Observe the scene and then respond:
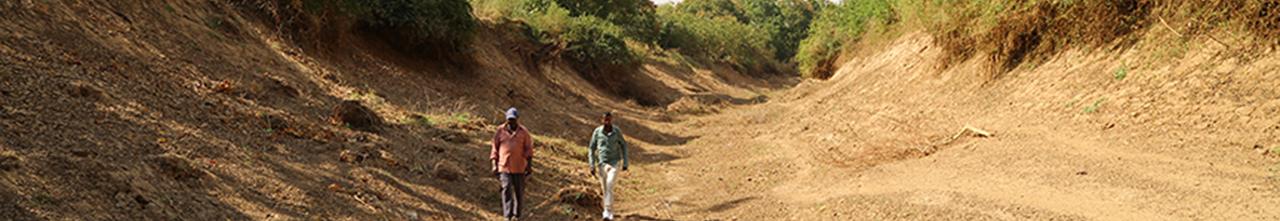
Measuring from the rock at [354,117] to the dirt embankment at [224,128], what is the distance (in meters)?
0.02

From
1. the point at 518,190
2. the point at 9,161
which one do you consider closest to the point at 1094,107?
the point at 518,190

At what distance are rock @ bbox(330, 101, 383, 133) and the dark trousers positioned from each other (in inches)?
125

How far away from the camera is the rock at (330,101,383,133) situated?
913cm

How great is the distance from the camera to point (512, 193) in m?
6.85

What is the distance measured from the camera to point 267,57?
10.9 meters

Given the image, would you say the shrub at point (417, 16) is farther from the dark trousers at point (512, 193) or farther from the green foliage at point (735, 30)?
the green foliage at point (735, 30)

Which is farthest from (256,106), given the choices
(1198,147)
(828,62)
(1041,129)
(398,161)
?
(828,62)

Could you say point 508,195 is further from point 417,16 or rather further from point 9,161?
point 417,16

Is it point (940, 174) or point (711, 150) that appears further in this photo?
point (711, 150)

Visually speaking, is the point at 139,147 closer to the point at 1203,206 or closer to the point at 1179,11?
the point at 1203,206

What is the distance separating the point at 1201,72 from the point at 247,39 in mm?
12053

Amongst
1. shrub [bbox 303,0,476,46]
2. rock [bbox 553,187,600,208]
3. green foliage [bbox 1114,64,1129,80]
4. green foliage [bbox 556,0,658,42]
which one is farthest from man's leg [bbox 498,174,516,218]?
green foliage [bbox 556,0,658,42]

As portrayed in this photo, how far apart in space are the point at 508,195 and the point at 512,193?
0.06 m

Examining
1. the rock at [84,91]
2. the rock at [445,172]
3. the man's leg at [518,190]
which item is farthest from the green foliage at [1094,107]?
the rock at [84,91]
